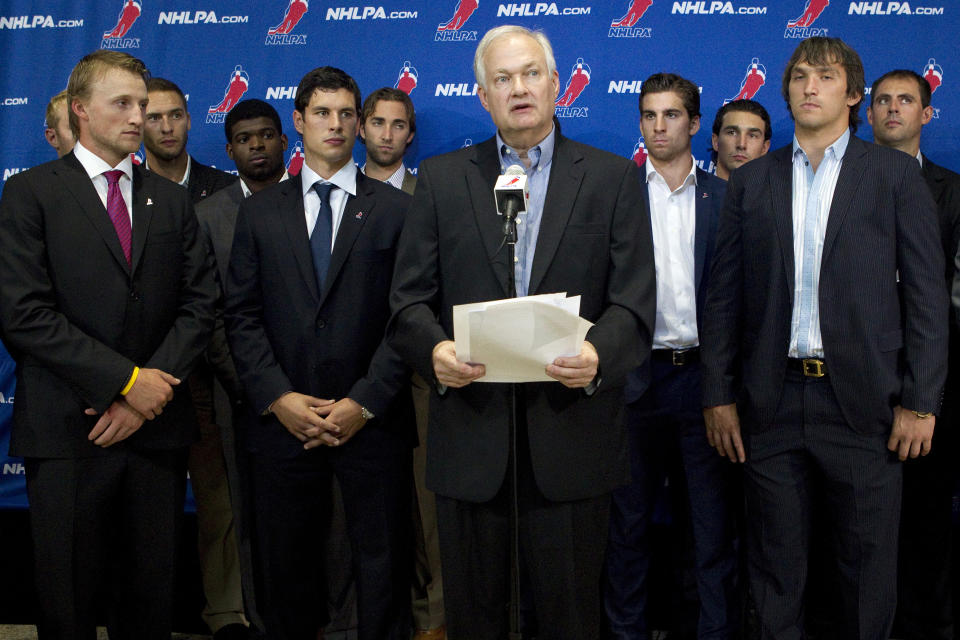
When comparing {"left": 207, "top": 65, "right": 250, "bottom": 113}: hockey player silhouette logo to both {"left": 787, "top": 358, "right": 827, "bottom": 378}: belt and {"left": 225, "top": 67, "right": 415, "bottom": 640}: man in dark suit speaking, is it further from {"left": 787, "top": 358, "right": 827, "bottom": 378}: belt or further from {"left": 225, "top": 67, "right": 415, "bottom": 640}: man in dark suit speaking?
{"left": 787, "top": 358, "right": 827, "bottom": 378}: belt

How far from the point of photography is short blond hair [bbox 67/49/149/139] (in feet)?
9.07

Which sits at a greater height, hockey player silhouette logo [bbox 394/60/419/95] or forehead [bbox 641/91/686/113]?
hockey player silhouette logo [bbox 394/60/419/95]

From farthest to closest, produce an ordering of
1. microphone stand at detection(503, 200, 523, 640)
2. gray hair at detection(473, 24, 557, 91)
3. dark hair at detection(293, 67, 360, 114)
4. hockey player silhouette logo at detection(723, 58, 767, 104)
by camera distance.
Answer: hockey player silhouette logo at detection(723, 58, 767, 104) → dark hair at detection(293, 67, 360, 114) → gray hair at detection(473, 24, 557, 91) → microphone stand at detection(503, 200, 523, 640)

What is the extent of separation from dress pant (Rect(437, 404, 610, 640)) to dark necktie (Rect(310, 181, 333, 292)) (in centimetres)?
94

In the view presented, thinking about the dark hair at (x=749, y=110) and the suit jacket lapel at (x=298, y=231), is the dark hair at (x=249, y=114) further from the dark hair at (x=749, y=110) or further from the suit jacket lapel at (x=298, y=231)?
the dark hair at (x=749, y=110)

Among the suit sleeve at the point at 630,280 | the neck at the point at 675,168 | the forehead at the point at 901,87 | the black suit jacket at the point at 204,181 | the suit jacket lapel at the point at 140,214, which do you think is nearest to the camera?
the suit sleeve at the point at 630,280

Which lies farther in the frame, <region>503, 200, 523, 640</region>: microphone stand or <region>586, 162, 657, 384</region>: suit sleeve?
<region>586, 162, 657, 384</region>: suit sleeve

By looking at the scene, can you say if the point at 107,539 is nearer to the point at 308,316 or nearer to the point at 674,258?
the point at 308,316

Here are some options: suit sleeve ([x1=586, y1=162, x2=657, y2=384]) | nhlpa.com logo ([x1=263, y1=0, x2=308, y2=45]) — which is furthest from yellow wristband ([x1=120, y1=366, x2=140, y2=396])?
nhlpa.com logo ([x1=263, y1=0, x2=308, y2=45])

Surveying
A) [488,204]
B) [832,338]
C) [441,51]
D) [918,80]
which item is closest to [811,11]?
[918,80]

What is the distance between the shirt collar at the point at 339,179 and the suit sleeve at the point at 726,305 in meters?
1.21

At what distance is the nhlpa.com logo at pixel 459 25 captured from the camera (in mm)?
Answer: 4355

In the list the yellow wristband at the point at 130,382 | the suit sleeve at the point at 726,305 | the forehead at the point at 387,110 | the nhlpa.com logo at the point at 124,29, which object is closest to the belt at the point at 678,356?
the suit sleeve at the point at 726,305

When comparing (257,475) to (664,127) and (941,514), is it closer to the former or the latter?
(664,127)
